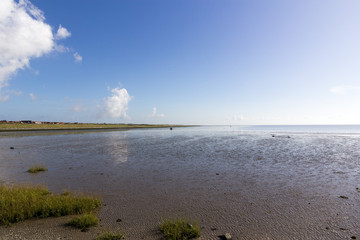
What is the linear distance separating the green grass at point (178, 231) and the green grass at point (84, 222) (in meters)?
2.42

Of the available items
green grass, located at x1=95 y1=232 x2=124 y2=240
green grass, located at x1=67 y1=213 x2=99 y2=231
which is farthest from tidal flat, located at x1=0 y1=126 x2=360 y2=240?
green grass, located at x1=95 y1=232 x2=124 y2=240

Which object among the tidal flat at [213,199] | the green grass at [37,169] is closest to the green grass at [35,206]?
the tidal flat at [213,199]

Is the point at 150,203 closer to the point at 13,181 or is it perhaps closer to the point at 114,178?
the point at 114,178

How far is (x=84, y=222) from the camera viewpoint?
6.39 metres

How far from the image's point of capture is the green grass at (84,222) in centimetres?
632

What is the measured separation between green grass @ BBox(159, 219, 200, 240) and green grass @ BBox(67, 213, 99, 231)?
2423mm

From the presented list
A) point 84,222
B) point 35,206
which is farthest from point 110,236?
point 35,206

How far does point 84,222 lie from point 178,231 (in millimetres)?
3333

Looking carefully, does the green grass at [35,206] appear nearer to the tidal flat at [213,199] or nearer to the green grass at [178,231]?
the tidal flat at [213,199]

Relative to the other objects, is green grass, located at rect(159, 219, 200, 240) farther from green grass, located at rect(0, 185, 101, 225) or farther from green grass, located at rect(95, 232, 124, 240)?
green grass, located at rect(0, 185, 101, 225)

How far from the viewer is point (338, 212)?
7648 millimetres

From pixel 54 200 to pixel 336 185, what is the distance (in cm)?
1518

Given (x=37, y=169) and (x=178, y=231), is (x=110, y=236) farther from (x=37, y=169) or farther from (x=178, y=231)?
(x=37, y=169)

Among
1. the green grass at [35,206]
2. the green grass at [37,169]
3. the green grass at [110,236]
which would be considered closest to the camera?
the green grass at [110,236]
